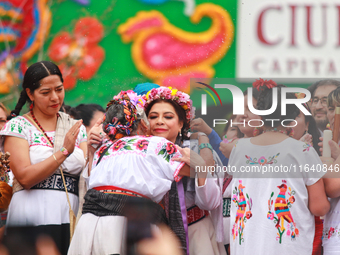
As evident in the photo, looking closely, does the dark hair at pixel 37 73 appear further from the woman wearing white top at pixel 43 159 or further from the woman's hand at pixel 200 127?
the woman's hand at pixel 200 127

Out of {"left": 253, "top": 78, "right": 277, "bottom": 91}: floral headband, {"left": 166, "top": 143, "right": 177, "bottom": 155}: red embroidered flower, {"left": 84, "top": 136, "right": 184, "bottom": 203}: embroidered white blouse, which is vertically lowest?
{"left": 84, "top": 136, "right": 184, "bottom": 203}: embroidered white blouse

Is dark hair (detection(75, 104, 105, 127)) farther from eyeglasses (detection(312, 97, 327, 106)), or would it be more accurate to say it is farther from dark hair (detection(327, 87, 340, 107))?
dark hair (detection(327, 87, 340, 107))

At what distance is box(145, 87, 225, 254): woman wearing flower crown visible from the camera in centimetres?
346

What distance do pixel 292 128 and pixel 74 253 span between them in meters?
1.80

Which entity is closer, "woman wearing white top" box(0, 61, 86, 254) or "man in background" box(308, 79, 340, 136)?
"woman wearing white top" box(0, 61, 86, 254)

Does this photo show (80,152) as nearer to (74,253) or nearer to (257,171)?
(74,253)

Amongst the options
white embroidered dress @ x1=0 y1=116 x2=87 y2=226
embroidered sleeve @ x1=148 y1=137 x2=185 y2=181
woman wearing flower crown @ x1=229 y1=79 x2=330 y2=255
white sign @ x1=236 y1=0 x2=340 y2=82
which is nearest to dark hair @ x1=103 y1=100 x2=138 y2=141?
embroidered sleeve @ x1=148 y1=137 x2=185 y2=181

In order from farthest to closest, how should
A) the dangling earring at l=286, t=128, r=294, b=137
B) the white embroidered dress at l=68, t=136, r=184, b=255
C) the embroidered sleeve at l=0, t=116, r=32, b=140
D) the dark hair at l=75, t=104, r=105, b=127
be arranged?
the dark hair at l=75, t=104, r=105, b=127 < the embroidered sleeve at l=0, t=116, r=32, b=140 < the dangling earring at l=286, t=128, r=294, b=137 < the white embroidered dress at l=68, t=136, r=184, b=255

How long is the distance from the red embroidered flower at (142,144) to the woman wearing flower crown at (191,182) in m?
0.46

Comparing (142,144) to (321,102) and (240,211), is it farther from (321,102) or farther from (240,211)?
(321,102)

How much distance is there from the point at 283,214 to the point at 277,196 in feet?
0.42

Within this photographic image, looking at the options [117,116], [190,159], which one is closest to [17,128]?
[117,116]

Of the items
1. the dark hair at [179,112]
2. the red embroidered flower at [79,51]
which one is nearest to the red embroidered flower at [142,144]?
the dark hair at [179,112]

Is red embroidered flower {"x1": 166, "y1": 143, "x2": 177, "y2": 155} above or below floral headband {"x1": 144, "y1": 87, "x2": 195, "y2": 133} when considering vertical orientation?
below
